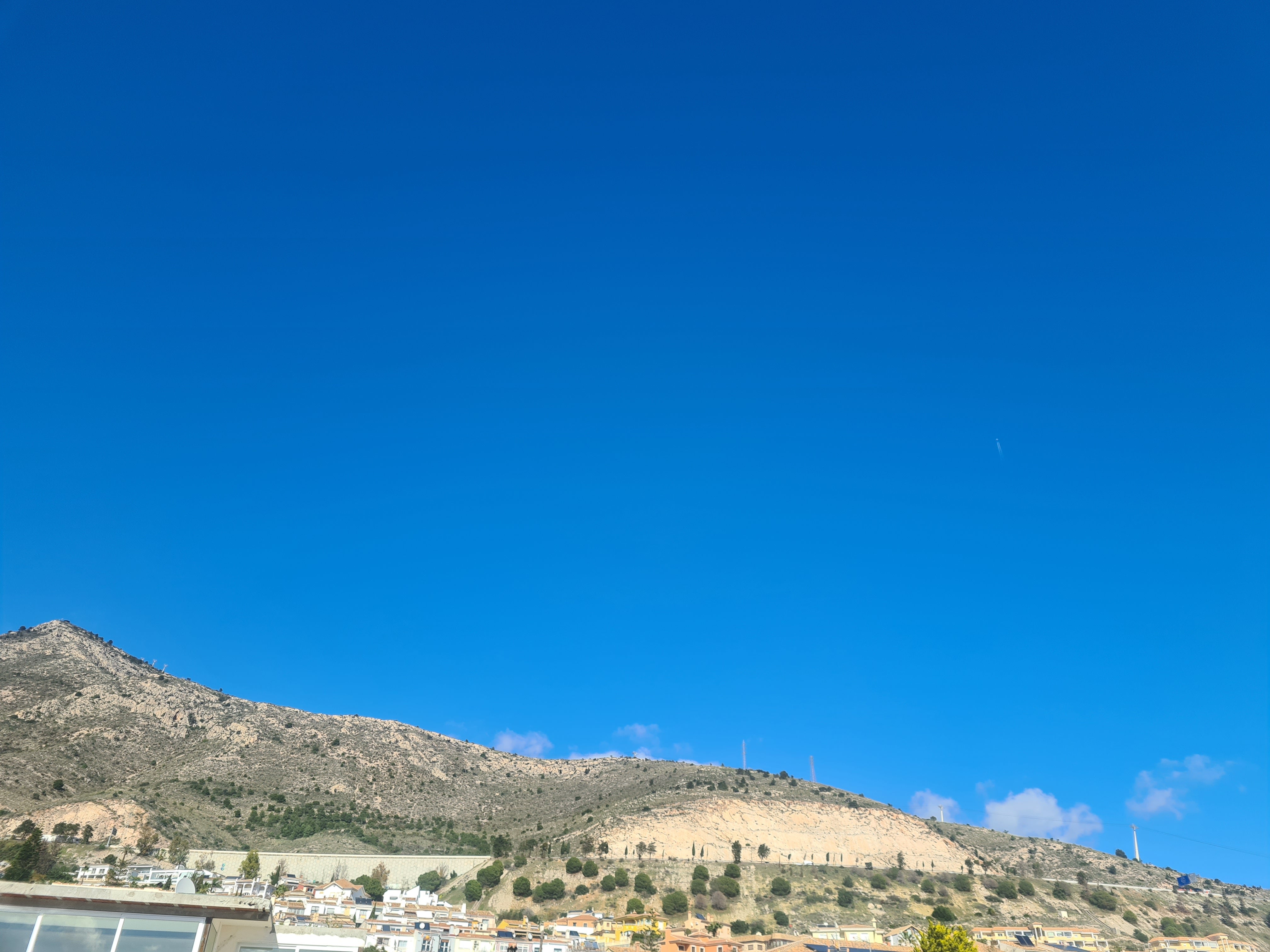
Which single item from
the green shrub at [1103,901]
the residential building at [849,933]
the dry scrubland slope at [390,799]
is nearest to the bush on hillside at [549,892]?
the dry scrubland slope at [390,799]

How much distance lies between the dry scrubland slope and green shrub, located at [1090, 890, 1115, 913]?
2.88m

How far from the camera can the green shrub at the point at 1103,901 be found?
86625 millimetres

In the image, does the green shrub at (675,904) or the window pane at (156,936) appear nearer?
the window pane at (156,936)

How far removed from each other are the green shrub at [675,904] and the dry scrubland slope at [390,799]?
404 centimetres

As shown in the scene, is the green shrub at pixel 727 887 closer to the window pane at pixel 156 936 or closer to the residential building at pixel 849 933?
the residential building at pixel 849 933

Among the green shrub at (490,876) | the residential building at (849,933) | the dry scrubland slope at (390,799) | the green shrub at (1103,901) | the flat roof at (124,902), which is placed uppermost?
the dry scrubland slope at (390,799)

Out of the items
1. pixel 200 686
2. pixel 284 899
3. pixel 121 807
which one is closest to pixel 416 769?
pixel 200 686

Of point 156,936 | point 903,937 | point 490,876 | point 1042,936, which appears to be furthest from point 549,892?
point 156,936

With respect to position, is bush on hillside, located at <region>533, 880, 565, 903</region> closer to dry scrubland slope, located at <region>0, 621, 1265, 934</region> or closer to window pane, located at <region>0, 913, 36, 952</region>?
dry scrubland slope, located at <region>0, 621, 1265, 934</region>

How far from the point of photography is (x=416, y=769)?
4614 inches

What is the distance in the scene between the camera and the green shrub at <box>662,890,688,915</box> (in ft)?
245

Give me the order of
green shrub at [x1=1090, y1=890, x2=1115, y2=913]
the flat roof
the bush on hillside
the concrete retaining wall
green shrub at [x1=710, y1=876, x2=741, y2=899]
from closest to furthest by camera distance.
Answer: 1. the flat roof
2. the bush on hillside
3. the concrete retaining wall
4. green shrub at [x1=710, y1=876, x2=741, y2=899]
5. green shrub at [x1=1090, y1=890, x2=1115, y2=913]

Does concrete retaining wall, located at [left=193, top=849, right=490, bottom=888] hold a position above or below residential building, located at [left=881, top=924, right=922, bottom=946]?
above

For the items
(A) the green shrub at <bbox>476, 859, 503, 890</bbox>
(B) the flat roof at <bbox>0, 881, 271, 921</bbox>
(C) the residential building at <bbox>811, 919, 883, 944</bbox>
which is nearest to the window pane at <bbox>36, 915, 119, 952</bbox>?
(B) the flat roof at <bbox>0, 881, 271, 921</bbox>
